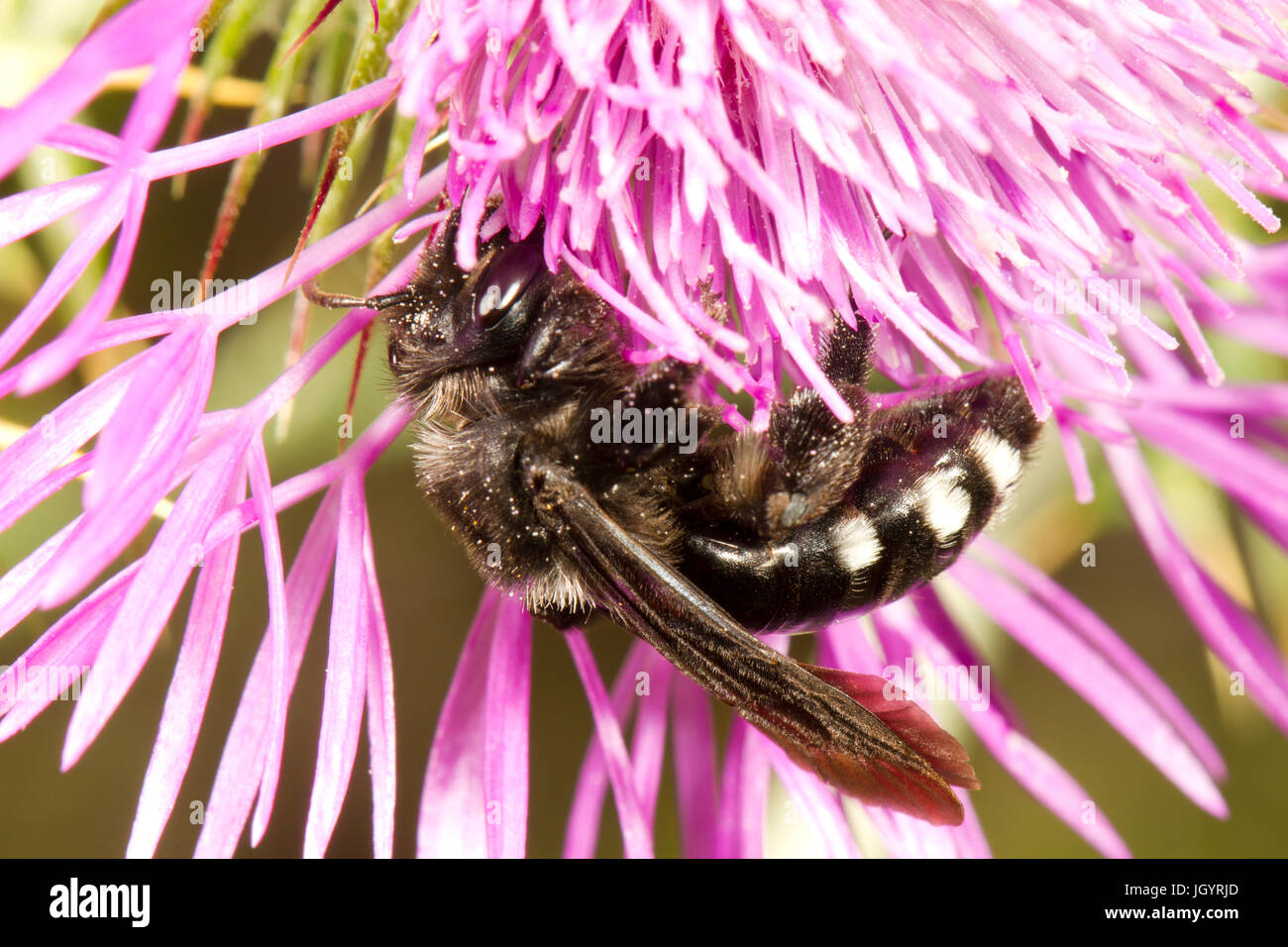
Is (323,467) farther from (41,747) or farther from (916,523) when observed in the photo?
(41,747)

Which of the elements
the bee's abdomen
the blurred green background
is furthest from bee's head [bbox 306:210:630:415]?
the blurred green background

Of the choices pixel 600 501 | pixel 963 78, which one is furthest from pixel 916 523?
pixel 963 78

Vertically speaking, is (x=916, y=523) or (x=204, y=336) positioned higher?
(x=204, y=336)

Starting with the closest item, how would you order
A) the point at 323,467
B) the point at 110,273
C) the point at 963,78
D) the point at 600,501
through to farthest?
the point at 110,273 < the point at 600,501 < the point at 963,78 < the point at 323,467

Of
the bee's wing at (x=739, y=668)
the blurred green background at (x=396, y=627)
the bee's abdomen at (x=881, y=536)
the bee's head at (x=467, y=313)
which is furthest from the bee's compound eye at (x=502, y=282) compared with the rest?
the blurred green background at (x=396, y=627)

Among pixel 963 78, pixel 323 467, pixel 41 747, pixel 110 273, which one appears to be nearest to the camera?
pixel 110 273

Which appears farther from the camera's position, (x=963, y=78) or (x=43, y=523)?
(x=43, y=523)
